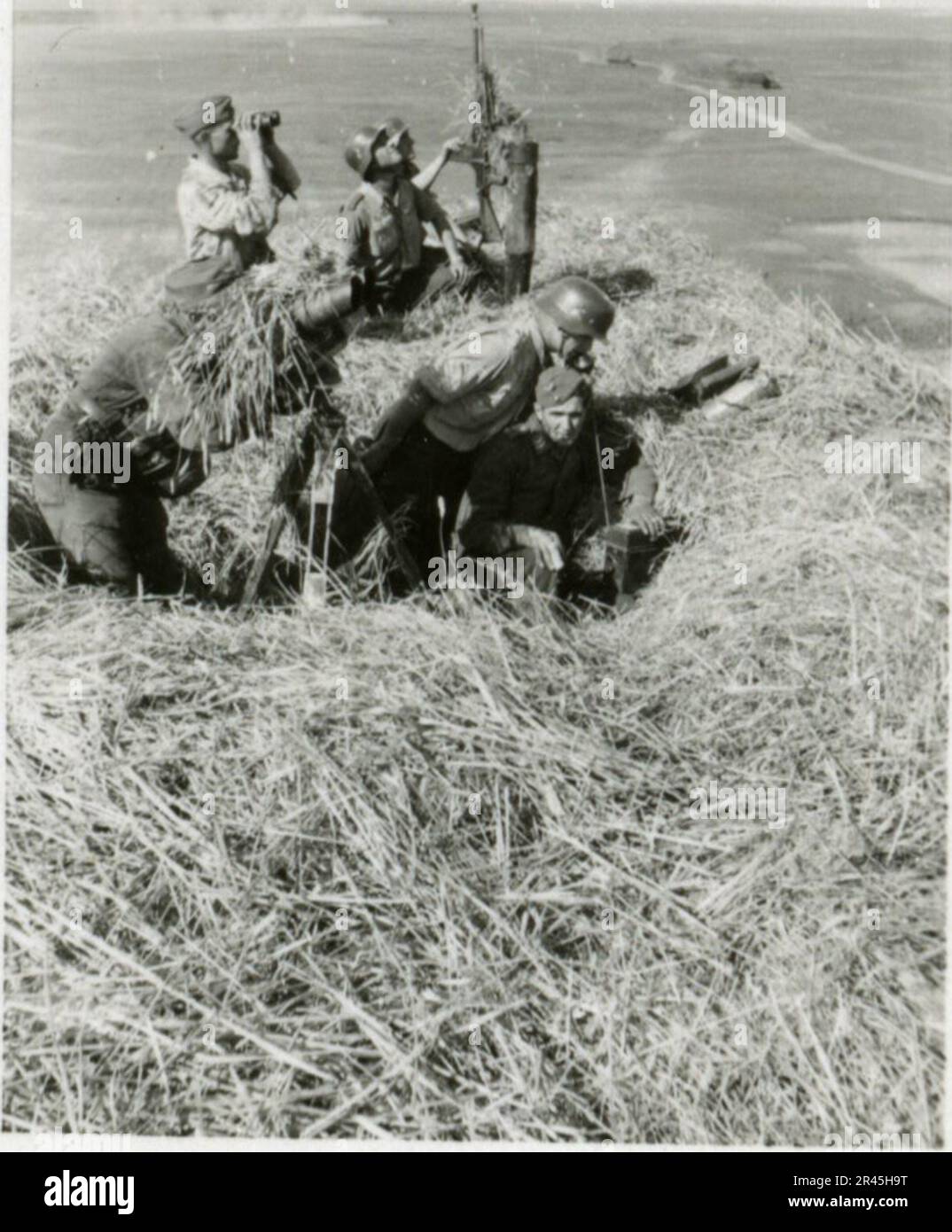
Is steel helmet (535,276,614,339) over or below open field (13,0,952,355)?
below

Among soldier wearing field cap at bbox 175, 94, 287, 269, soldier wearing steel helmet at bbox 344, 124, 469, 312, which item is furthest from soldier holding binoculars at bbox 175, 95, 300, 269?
soldier wearing steel helmet at bbox 344, 124, 469, 312

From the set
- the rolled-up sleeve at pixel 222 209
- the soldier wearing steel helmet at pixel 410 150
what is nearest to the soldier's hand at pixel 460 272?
the soldier wearing steel helmet at pixel 410 150

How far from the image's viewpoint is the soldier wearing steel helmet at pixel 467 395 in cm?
436

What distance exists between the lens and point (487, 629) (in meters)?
3.96

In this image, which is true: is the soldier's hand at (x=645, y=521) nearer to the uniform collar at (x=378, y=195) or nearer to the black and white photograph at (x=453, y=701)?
the black and white photograph at (x=453, y=701)

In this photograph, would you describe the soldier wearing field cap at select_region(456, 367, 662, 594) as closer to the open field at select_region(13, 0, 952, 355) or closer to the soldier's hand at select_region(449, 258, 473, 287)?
the open field at select_region(13, 0, 952, 355)

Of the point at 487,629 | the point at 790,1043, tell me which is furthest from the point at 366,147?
the point at 790,1043

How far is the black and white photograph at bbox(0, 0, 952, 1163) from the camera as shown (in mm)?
2939

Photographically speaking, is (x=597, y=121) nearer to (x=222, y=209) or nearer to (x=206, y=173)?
(x=206, y=173)

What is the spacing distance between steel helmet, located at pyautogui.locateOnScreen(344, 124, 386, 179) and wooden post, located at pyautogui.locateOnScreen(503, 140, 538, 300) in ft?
2.45

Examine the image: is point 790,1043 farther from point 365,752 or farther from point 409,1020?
point 365,752

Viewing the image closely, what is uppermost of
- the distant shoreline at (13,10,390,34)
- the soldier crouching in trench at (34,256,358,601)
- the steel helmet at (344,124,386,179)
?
the distant shoreline at (13,10,390,34)
